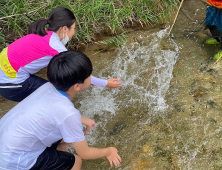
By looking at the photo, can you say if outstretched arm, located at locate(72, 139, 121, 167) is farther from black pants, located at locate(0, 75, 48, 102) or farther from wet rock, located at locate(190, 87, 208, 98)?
wet rock, located at locate(190, 87, 208, 98)

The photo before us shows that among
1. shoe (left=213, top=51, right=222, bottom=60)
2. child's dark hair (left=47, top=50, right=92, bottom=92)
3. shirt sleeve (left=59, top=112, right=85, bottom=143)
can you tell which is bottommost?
shoe (left=213, top=51, right=222, bottom=60)

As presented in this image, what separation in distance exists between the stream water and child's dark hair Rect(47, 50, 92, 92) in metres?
1.19

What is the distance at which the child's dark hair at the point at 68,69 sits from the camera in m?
1.19

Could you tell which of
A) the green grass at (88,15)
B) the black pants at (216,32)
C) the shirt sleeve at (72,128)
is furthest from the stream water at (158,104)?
the shirt sleeve at (72,128)

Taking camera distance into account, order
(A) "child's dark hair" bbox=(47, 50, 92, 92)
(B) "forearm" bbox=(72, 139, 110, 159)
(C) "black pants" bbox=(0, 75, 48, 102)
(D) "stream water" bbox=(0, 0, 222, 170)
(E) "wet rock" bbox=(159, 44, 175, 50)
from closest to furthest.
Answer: (A) "child's dark hair" bbox=(47, 50, 92, 92) → (B) "forearm" bbox=(72, 139, 110, 159) → (C) "black pants" bbox=(0, 75, 48, 102) → (D) "stream water" bbox=(0, 0, 222, 170) → (E) "wet rock" bbox=(159, 44, 175, 50)

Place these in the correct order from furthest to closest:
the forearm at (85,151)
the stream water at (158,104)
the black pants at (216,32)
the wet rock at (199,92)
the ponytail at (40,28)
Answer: the black pants at (216,32) → the wet rock at (199,92) → the stream water at (158,104) → the ponytail at (40,28) → the forearm at (85,151)

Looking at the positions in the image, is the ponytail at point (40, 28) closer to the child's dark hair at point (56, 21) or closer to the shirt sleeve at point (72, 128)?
the child's dark hair at point (56, 21)

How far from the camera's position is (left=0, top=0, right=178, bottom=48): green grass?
3178mm

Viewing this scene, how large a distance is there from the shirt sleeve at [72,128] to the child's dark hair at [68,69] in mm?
222

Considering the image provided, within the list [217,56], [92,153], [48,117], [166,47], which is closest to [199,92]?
[217,56]

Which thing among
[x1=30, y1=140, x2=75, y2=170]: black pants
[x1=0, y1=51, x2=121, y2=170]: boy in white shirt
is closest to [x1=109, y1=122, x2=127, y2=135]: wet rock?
[x1=30, y1=140, x2=75, y2=170]: black pants

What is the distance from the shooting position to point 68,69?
3.91 ft

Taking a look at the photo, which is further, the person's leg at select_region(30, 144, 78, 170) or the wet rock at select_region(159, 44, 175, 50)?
the wet rock at select_region(159, 44, 175, 50)

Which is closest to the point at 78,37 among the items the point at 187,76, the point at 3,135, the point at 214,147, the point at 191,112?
the point at 187,76
